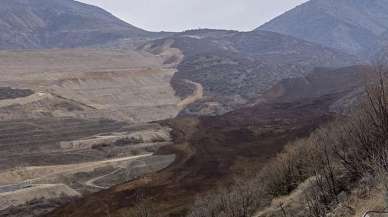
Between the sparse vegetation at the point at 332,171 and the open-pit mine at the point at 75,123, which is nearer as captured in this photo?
the sparse vegetation at the point at 332,171

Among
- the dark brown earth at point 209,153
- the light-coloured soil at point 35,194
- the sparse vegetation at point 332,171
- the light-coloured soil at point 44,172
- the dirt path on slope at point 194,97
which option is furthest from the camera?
the dirt path on slope at point 194,97

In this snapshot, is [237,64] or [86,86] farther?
[237,64]

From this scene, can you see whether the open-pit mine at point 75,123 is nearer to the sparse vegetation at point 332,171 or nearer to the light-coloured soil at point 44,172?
the light-coloured soil at point 44,172

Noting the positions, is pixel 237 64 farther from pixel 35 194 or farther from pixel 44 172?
pixel 35 194

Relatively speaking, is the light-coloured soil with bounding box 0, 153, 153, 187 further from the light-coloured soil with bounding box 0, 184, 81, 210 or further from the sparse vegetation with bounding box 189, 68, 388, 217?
the sparse vegetation with bounding box 189, 68, 388, 217

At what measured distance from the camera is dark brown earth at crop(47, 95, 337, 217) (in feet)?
144

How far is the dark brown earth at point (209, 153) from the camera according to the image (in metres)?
43.8

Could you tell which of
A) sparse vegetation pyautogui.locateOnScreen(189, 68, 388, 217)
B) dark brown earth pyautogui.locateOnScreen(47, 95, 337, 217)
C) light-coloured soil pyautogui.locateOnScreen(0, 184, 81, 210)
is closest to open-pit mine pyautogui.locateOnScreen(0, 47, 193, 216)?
light-coloured soil pyautogui.locateOnScreen(0, 184, 81, 210)

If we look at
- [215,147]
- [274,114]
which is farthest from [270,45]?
[215,147]

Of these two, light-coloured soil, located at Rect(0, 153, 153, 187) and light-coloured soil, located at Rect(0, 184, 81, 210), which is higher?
light-coloured soil, located at Rect(0, 184, 81, 210)

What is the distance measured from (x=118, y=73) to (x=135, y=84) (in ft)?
19.3

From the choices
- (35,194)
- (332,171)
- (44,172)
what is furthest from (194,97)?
(332,171)

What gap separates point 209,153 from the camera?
2317 inches

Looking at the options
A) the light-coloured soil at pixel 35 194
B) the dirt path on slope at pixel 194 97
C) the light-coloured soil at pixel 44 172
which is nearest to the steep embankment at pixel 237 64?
the dirt path on slope at pixel 194 97
